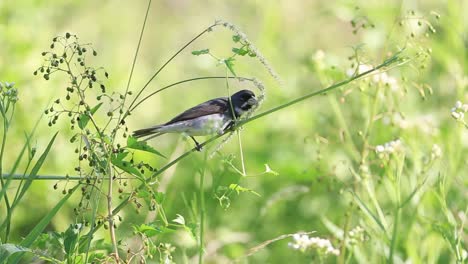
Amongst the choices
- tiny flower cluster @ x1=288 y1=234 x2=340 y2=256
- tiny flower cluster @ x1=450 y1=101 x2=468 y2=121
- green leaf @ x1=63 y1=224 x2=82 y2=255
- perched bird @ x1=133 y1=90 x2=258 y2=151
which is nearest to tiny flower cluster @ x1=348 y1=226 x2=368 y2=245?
tiny flower cluster @ x1=288 y1=234 x2=340 y2=256

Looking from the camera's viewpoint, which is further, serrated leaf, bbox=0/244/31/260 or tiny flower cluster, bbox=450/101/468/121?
tiny flower cluster, bbox=450/101/468/121

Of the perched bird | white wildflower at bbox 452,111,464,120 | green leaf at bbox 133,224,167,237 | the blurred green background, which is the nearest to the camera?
green leaf at bbox 133,224,167,237

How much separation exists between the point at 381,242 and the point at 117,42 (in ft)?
16.3

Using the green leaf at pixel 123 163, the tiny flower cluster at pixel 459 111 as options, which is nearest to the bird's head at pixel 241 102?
the tiny flower cluster at pixel 459 111

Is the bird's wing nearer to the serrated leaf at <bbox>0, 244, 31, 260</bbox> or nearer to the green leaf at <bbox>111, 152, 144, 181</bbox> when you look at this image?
the green leaf at <bbox>111, 152, 144, 181</bbox>

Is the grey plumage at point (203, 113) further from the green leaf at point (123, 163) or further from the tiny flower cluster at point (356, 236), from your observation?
the green leaf at point (123, 163)

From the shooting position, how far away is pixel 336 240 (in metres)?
3.91

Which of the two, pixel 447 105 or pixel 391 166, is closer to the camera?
pixel 391 166

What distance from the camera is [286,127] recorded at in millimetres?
6883

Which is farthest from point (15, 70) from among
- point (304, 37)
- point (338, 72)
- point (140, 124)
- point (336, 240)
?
point (304, 37)

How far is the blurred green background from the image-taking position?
4.27 m

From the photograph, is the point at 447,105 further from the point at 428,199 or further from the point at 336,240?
the point at 336,240

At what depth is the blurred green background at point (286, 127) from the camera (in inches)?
168

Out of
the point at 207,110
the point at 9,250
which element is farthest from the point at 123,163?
the point at 207,110
